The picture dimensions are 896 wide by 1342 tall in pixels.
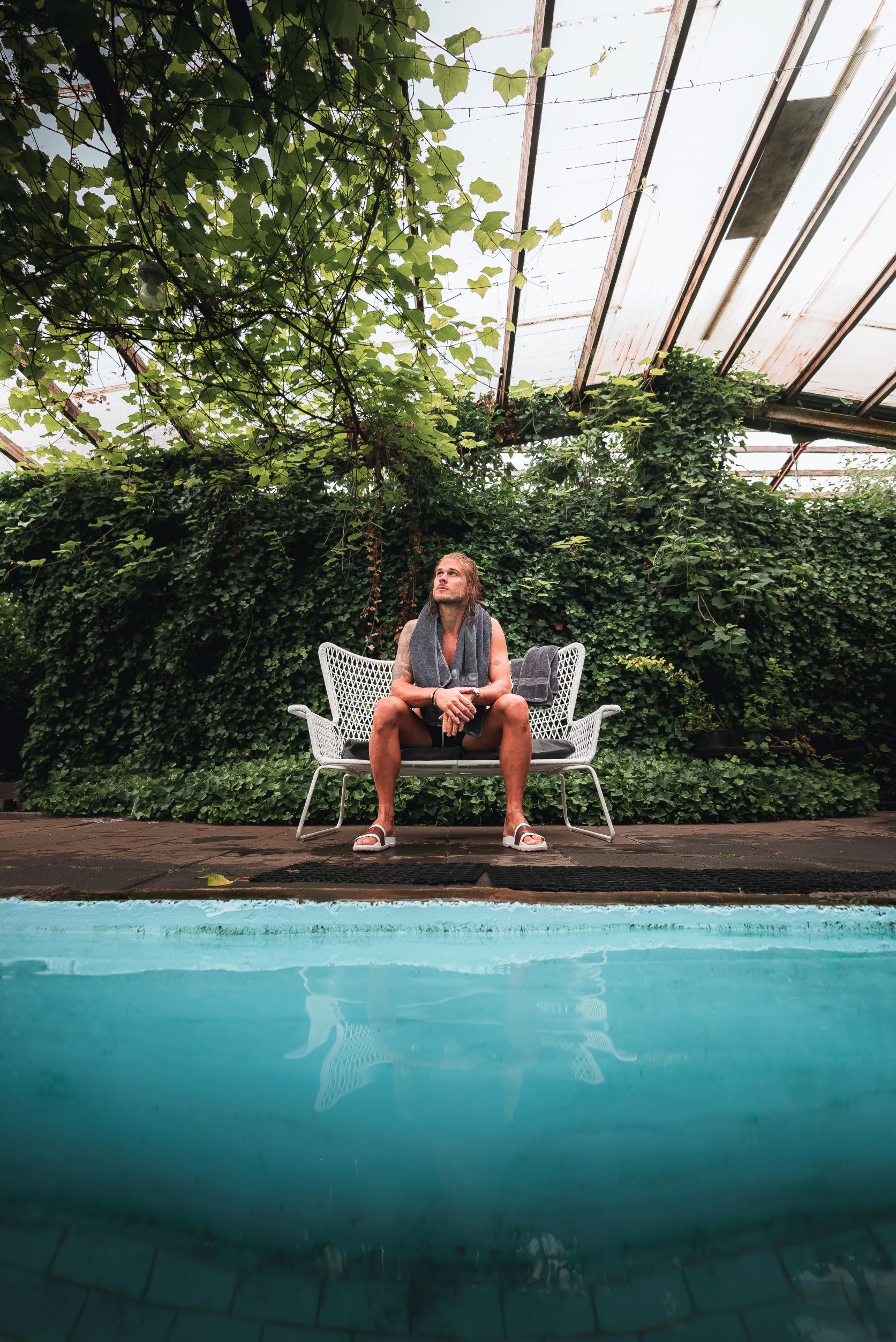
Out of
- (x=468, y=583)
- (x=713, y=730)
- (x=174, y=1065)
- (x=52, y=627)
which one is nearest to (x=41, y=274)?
(x=468, y=583)

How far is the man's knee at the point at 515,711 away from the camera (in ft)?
9.66

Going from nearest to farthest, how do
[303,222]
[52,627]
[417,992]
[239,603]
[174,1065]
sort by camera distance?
[174,1065] → [417,992] → [303,222] → [239,603] → [52,627]

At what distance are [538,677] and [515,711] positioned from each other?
2.39 feet

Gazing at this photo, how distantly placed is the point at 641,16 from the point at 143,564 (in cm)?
461

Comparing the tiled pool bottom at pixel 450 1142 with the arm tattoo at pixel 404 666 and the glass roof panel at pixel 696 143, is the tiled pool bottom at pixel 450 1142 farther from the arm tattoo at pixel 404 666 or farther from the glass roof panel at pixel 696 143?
the glass roof panel at pixel 696 143

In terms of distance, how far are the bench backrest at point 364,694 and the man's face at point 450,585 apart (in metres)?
0.75

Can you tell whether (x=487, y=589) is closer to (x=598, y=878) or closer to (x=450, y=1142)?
(x=598, y=878)

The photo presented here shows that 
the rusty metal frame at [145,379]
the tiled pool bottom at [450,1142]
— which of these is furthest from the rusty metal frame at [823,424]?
the tiled pool bottom at [450,1142]

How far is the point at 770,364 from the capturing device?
5.93m

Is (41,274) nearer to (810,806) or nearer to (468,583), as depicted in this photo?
(468,583)

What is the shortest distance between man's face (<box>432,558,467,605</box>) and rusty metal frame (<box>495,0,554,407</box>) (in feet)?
4.09

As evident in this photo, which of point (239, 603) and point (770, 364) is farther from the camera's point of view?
point (770, 364)

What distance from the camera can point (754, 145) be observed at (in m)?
4.00

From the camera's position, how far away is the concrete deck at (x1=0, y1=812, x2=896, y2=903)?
195 centimetres
